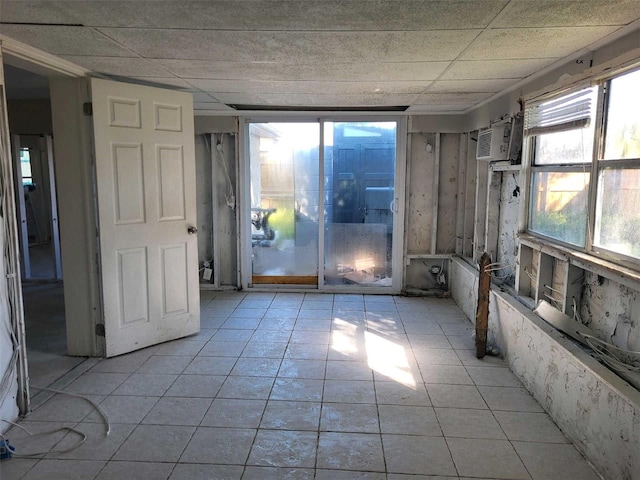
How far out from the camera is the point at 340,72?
10.6 feet

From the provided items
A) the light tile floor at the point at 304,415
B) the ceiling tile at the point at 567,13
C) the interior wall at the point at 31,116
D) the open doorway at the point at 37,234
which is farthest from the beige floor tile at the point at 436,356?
the interior wall at the point at 31,116

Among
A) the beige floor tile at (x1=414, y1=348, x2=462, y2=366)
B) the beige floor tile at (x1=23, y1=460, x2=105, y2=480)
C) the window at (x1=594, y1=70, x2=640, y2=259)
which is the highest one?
the window at (x1=594, y1=70, x2=640, y2=259)

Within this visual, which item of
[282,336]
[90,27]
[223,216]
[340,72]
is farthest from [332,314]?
[90,27]

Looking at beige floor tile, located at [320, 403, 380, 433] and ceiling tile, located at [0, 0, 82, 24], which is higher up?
ceiling tile, located at [0, 0, 82, 24]

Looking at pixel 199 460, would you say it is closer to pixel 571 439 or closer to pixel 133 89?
pixel 571 439

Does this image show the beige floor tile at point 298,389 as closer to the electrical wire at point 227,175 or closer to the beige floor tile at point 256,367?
the beige floor tile at point 256,367

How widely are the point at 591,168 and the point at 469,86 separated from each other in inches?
55.3

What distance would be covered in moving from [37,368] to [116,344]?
55 centimetres

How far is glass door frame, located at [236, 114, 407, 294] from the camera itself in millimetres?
5359

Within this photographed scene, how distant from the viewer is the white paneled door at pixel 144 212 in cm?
345

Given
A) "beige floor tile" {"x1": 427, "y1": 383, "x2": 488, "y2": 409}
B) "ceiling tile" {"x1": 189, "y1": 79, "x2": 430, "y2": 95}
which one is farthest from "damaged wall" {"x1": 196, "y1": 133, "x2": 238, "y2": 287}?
"beige floor tile" {"x1": 427, "y1": 383, "x2": 488, "y2": 409}

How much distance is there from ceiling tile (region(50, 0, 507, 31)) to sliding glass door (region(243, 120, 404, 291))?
3.16 metres

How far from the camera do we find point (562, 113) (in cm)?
297

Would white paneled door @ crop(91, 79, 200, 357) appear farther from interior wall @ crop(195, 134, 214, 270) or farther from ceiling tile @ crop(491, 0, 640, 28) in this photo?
ceiling tile @ crop(491, 0, 640, 28)
